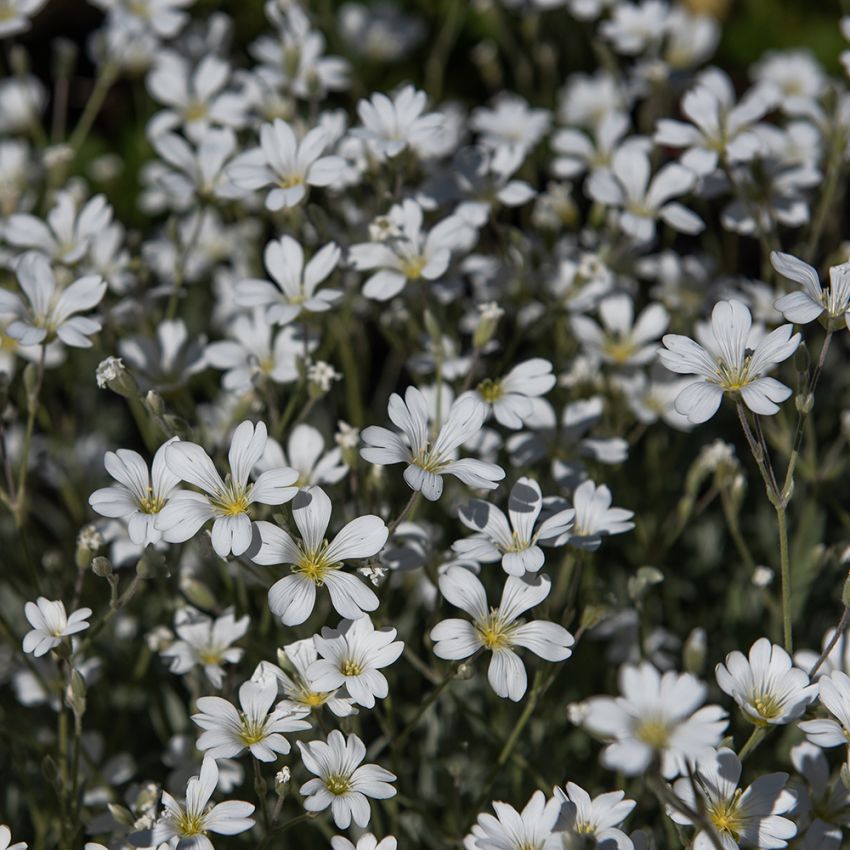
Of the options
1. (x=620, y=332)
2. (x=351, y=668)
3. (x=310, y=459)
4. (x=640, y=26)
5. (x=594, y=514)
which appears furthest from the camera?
(x=640, y=26)

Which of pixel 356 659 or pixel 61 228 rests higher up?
pixel 61 228

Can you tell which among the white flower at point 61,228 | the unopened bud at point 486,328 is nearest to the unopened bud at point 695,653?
the unopened bud at point 486,328

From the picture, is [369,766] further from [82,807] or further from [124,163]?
[124,163]

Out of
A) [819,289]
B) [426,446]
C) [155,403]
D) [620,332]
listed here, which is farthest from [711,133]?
[155,403]

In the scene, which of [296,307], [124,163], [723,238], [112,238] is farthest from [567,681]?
[124,163]

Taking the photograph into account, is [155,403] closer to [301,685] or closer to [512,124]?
[301,685]

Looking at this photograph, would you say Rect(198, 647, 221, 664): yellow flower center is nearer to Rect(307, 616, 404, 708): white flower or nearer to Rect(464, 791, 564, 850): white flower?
Rect(307, 616, 404, 708): white flower
